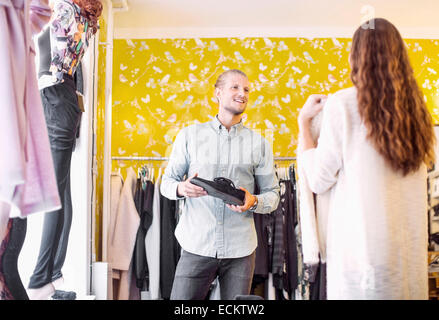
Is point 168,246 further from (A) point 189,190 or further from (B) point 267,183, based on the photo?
(B) point 267,183

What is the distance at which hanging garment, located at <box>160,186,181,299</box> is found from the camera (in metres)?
1.58

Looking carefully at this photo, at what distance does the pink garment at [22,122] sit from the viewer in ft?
3.41

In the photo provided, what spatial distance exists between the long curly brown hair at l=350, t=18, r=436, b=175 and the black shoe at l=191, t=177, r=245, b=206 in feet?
1.69

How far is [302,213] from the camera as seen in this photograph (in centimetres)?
144

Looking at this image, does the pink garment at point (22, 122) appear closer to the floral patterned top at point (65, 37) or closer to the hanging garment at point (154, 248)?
the floral patterned top at point (65, 37)

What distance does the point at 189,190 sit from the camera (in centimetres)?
155

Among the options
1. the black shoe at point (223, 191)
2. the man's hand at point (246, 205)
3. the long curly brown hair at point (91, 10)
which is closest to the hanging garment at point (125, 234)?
the black shoe at point (223, 191)

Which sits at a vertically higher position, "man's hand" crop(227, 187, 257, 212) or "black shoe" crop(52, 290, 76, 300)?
"man's hand" crop(227, 187, 257, 212)

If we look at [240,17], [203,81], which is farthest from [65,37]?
[240,17]

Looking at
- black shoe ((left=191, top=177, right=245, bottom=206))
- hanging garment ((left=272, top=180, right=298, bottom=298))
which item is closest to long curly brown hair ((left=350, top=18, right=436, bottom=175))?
hanging garment ((left=272, top=180, right=298, bottom=298))

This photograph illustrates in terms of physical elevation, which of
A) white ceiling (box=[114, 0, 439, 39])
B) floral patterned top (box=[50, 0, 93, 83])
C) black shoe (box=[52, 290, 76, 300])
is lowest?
black shoe (box=[52, 290, 76, 300])

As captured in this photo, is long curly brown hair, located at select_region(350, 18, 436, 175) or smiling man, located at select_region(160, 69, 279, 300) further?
smiling man, located at select_region(160, 69, 279, 300)

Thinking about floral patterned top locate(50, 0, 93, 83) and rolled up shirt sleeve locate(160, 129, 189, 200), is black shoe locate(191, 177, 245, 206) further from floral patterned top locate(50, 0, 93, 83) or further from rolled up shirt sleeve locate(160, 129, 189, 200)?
floral patterned top locate(50, 0, 93, 83)
